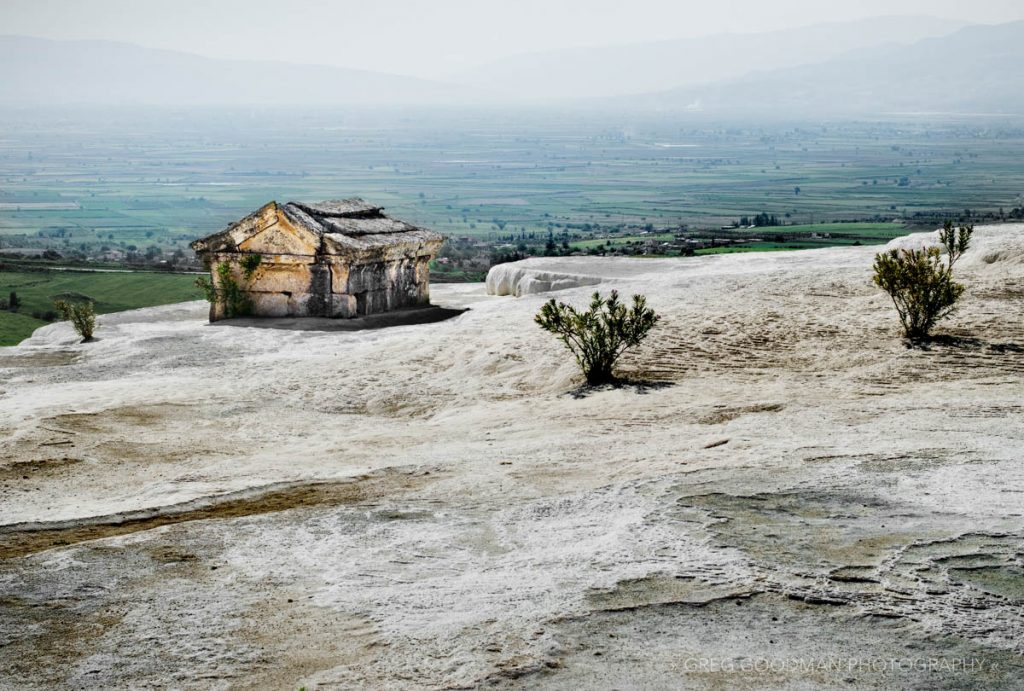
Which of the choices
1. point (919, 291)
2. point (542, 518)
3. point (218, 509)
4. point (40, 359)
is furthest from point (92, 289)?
point (542, 518)

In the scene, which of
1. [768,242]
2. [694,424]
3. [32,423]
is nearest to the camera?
[694,424]

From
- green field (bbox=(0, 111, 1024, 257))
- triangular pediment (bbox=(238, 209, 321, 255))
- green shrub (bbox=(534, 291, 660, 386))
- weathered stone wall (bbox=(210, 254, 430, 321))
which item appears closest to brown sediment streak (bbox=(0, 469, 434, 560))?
green shrub (bbox=(534, 291, 660, 386))

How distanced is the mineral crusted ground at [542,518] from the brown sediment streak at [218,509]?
3cm

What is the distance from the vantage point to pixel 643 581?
607 cm

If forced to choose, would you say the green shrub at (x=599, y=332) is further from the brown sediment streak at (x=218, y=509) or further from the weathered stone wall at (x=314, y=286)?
the weathered stone wall at (x=314, y=286)

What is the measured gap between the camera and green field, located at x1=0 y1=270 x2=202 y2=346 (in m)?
31.6

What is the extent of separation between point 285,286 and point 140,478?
1051cm

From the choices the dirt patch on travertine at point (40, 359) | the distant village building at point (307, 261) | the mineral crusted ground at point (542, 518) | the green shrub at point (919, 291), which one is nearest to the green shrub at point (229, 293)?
the distant village building at point (307, 261)

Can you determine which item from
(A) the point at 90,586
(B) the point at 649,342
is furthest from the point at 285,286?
(A) the point at 90,586

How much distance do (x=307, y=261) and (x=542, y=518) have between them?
12.6 m

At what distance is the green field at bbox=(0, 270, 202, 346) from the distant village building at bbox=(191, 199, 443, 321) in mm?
10159

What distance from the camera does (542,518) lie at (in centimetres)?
744

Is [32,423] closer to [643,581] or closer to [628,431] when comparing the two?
[628,431]

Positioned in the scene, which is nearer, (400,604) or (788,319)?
(400,604)
